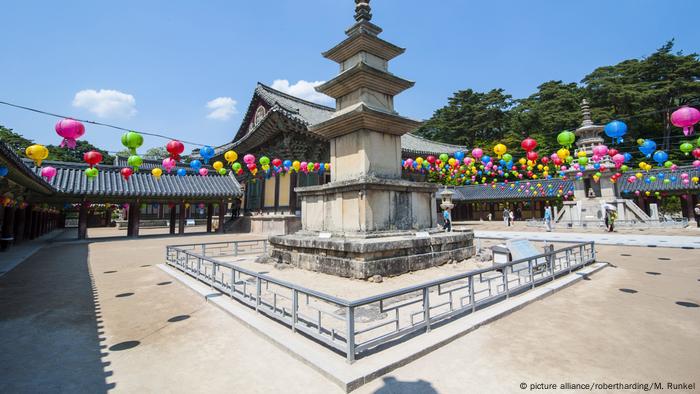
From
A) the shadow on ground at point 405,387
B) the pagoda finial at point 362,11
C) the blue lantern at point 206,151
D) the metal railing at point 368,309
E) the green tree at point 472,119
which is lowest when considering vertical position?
the shadow on ground at point 405,387

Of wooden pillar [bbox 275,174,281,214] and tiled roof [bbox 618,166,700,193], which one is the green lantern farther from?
tiled roof [bbox 618,166,700,193]

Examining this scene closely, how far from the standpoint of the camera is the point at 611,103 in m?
36.4

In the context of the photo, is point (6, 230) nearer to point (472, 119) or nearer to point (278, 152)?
point (278, 152)

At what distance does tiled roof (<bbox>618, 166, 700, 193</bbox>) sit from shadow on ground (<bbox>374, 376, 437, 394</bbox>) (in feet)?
116

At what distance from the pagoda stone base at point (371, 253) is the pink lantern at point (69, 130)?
5.91m

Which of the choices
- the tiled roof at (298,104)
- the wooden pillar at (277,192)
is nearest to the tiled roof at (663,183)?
the tiled roof at (298,104)

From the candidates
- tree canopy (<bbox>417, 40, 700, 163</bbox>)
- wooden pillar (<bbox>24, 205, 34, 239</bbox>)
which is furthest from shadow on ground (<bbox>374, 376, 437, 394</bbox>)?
tree canopy (<bbox>417, 40, 700, 163</bbox>)

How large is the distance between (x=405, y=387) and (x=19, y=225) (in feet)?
81.8

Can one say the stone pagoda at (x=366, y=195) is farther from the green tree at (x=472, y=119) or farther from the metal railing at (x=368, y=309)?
the green tree at (x=472, y=119)

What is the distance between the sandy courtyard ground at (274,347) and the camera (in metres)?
3.18

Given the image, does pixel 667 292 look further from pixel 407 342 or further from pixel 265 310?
pixel 265 310

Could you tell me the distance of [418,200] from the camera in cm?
952

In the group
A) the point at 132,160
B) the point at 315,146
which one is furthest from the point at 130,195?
the point at 315,146

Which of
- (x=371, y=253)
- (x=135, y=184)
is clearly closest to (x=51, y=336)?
(x=371, y=253)
